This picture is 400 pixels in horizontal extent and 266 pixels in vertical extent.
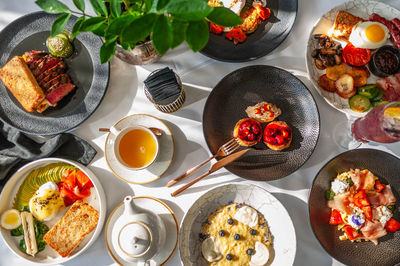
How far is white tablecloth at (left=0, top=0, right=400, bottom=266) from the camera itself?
1.55 meters

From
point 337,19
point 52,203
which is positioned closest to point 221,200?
point 52,203

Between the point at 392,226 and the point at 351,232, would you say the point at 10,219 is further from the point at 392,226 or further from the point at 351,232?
the point at 392,226

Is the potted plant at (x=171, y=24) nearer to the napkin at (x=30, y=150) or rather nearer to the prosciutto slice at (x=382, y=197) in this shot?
the napkin at (x=30, y=150)

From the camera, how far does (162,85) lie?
1445mm

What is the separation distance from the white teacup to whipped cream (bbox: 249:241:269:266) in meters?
0.60

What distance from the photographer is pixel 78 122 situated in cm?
153

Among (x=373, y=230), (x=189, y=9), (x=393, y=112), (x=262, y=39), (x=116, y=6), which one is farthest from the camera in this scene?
(x=262, y=39)

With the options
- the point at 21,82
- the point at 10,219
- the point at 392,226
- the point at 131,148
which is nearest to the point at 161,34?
the point at 131,148

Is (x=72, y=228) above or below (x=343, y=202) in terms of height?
below

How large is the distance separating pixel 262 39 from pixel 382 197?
0.89m

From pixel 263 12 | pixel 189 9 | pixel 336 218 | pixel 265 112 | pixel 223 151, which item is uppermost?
pixel 189 9

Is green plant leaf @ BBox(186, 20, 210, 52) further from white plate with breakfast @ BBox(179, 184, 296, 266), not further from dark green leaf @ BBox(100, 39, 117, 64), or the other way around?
white plate with breakfast @ BBox(179, 184, 296, 266)

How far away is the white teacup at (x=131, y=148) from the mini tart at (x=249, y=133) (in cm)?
37

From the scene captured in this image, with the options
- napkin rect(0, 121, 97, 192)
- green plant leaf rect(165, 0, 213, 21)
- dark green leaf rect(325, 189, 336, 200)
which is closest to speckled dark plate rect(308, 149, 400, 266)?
dark green leaf rect(325, 189, 336, 200)
